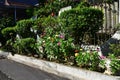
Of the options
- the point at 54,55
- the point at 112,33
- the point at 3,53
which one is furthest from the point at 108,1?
the point at 3,53

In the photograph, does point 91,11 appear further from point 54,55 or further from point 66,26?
point 54,55

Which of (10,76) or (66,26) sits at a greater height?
(66,26)

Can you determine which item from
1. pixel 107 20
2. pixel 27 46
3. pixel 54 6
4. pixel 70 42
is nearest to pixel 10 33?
pixel 27 46

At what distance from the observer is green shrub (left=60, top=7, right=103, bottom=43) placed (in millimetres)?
10562

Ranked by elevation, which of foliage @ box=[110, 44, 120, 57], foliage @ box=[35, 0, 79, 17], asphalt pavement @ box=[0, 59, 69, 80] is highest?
foliage @ box=[35, 0, 79, 17]

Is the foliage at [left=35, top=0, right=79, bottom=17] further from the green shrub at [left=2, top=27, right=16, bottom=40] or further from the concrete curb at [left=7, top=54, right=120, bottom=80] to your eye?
the concrete curb at [left=7, top=54, right=120, bottom=80]

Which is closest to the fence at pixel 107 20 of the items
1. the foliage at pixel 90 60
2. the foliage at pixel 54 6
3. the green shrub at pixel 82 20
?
the green shrub at pixel 82 20

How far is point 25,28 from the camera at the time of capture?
14.5m

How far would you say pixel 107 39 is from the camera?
11.3 m

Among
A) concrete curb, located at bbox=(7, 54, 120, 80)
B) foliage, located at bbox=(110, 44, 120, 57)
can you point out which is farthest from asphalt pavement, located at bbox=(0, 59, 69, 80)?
foliage, located at bbox=(110, 44, 120, 57)

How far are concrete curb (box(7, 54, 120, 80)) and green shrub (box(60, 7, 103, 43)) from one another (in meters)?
1.50

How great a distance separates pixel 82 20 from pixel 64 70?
2.11 m

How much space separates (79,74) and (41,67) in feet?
7.95

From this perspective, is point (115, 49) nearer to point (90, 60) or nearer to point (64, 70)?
point (90, 60)
